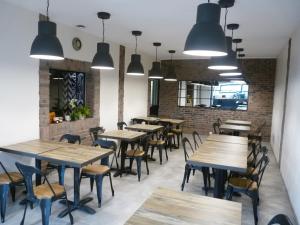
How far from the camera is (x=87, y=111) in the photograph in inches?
223

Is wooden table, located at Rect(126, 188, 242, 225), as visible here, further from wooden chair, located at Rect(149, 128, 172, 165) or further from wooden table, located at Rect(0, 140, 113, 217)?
wooden chair, located at Rect(149, 128, 172, 165)

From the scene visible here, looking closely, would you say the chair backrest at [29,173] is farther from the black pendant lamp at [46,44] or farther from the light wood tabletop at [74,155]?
the black pendant lamp at [46,44]

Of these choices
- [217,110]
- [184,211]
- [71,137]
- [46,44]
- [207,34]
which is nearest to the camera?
[184,211]

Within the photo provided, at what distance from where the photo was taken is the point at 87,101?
5.92 metres

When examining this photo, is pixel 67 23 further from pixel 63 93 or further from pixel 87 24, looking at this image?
pixel 63 93

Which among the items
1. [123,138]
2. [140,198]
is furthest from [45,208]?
[123,138]

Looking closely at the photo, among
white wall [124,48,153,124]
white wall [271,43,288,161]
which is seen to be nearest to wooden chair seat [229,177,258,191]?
white wall [271,43,288,161]

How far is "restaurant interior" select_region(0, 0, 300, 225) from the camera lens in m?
2.58

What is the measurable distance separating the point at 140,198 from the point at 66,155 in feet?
4.12

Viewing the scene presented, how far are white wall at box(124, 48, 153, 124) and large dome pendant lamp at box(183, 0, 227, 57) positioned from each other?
513 centimetres

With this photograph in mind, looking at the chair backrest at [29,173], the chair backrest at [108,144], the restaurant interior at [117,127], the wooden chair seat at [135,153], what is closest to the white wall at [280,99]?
the restaurant interior at [117,127]

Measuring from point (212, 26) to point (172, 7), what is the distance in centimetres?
172

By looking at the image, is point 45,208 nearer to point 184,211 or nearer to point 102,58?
point 184,211

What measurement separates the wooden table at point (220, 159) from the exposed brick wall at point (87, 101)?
2714mm
